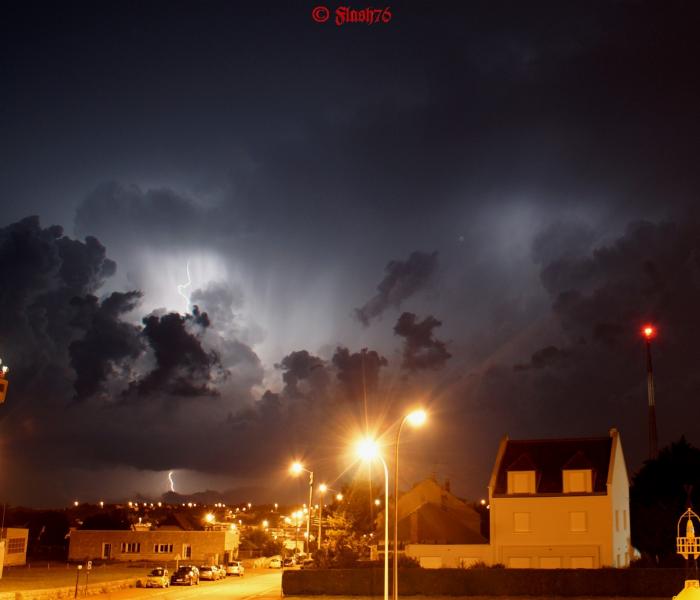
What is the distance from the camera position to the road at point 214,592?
52.3 m

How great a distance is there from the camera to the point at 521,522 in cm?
6162

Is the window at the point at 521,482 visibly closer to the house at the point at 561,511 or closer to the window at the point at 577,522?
the house at the point at 561,511

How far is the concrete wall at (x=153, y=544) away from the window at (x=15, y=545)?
19.0ft

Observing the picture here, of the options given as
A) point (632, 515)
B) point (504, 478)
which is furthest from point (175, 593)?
point (632, 515)

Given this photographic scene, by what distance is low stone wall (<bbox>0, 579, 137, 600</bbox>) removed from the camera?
42.8 meters

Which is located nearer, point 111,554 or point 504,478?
point 504,478

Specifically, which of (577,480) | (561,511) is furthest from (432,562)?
(577,480)

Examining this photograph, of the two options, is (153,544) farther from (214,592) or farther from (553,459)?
(553,459)

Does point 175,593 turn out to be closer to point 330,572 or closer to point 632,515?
point 330,572

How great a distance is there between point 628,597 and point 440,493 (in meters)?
50.9

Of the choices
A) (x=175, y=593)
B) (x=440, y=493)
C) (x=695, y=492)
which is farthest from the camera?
(x=440, y=493)

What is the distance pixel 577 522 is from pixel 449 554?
9769 mm

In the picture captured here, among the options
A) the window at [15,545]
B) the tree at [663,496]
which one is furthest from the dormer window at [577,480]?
the window at [15,545]

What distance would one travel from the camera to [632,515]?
3056 inches
